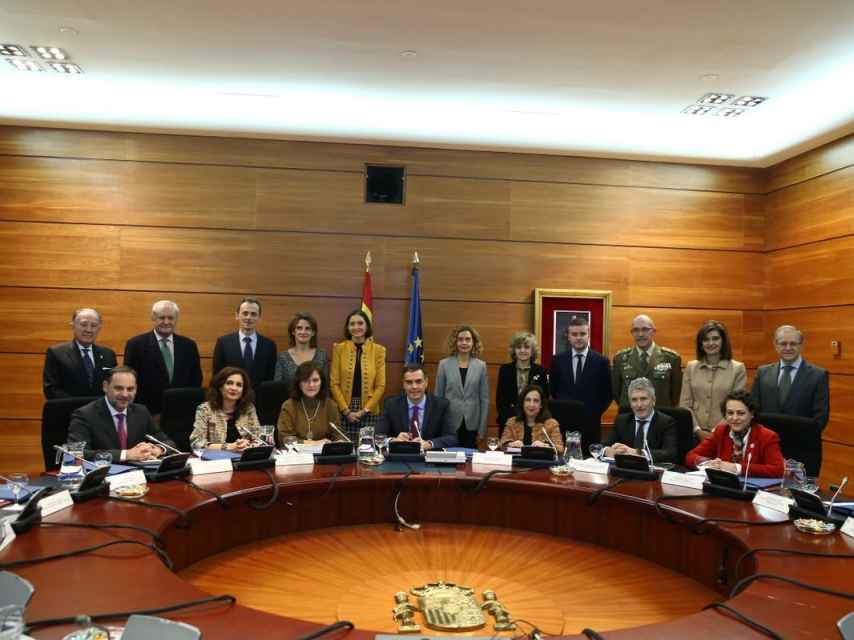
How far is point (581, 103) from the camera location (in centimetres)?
508

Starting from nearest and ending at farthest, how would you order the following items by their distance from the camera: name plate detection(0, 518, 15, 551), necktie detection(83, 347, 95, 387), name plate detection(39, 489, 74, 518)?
name plate detection(0, 518, 15, 551)
name plate detection(39, 489, 74, 518)
necktie detection(83, 347, 95, 387)

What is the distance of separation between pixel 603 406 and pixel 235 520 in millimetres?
2929

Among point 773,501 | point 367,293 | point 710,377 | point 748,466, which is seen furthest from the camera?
point 367,293

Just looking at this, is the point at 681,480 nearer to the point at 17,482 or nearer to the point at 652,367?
the point at 652,367

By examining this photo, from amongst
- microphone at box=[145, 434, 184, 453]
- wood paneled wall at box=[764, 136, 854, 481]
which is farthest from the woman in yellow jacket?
wood paneled wall at box=[764, 136, 854, 481]

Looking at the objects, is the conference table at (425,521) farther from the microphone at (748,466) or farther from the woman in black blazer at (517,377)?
the woman in black blazer at (517,377)

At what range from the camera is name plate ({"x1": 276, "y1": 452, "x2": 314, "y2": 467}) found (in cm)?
325

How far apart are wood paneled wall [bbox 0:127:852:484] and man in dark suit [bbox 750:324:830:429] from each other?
1.70 meters

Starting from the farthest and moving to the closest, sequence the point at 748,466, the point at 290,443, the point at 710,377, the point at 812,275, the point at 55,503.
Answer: the point at 812,275 → the point at 710,377 → the point at 290,443 → the point at 748,466 → the point at 55,503

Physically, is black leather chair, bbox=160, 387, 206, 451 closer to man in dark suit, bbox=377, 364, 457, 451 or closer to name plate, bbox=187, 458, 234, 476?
name plate, bbox=187, 458, 234, 476

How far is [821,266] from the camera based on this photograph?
18.4 ft

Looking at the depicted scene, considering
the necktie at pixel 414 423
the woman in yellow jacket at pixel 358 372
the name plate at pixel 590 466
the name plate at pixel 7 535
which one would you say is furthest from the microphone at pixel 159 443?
the name plate at pixel 590 466

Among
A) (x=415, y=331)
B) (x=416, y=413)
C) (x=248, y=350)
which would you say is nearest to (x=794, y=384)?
(x=416, y=413)

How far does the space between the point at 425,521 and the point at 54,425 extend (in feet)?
6.29
